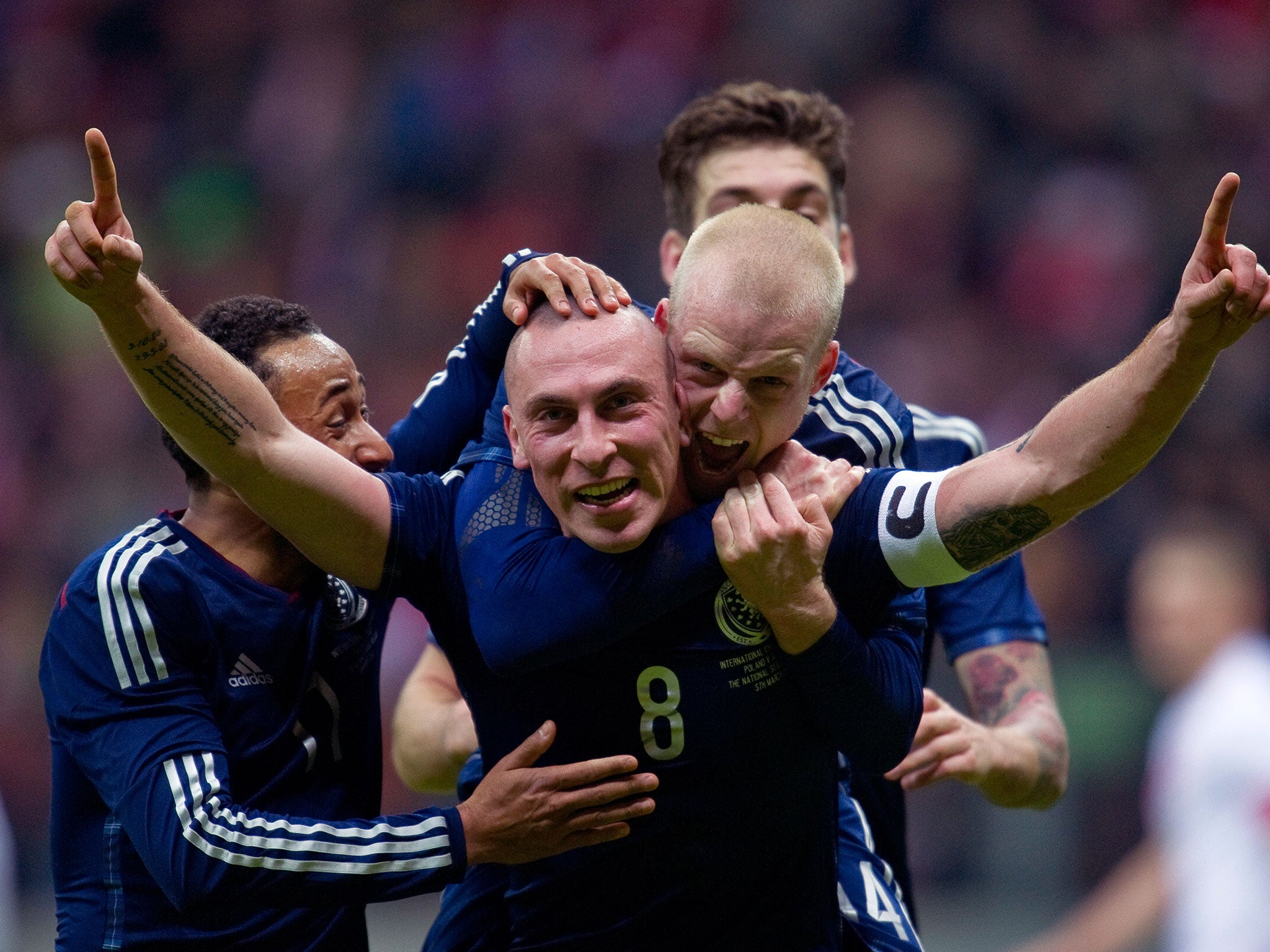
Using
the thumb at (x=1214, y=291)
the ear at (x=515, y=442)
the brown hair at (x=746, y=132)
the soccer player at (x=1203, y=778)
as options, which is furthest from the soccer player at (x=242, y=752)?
the soccer player at (x=1203, y=778)

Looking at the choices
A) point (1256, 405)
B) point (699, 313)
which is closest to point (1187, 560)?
point (1256, 405)

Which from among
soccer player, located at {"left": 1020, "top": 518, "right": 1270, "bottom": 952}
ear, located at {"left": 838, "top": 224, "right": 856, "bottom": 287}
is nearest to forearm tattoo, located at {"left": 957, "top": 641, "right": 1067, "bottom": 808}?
ear, located at {"left": 838, "top": 224, "right": 856, "bottom": 287}

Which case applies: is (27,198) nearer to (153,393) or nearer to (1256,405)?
(1256,405)

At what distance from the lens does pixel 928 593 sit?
386cm

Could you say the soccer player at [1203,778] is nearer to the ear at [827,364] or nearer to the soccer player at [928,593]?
the soccer player at [928,593]

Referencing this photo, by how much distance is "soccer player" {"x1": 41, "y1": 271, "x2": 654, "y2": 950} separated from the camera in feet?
8.53

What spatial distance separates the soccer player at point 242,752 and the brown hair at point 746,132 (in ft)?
4.99

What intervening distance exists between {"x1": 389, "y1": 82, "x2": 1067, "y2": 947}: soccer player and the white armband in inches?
9.0

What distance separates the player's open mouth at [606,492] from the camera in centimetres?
255

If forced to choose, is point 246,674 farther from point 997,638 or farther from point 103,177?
point 997,638

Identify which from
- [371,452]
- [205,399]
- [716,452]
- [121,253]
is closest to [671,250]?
[371,452]

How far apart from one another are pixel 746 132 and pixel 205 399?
2067mm

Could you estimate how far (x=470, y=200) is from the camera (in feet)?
32.6

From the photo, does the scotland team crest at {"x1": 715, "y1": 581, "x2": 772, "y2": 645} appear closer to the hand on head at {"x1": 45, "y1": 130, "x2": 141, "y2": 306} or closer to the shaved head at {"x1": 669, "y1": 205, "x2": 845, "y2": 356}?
A: the shaved head at {"x1": 669, "y1": 205, "x2": 845, "y2": 356}
